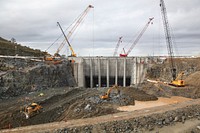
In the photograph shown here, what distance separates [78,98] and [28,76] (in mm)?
11425

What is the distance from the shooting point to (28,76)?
123 feet

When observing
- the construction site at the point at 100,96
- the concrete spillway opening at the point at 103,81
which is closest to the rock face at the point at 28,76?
the construction site at the point at 100,96

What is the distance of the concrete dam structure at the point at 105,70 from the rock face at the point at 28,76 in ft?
16.1

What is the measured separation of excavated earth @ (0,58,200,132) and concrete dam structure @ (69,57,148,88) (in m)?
3.44

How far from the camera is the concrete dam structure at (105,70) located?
173 feet

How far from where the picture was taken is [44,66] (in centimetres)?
4231

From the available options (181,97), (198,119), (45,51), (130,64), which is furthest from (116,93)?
(45,51)

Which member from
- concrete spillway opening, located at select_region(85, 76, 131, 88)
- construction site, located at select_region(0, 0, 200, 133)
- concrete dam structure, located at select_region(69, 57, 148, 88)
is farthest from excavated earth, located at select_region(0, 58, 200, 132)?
concrete spillway opening, located at select_region(85, 76, 131, 88)

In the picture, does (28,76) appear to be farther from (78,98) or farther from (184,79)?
(184,79)

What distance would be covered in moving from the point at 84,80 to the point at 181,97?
27.4 metres

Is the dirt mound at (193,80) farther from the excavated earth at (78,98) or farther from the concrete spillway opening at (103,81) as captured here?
the concrete spillway opening at (103,81)

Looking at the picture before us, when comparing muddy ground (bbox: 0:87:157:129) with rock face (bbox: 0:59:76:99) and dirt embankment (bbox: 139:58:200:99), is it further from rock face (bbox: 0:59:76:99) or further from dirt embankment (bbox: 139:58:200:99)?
dirt embankment (bbox: 139:58:200:99)

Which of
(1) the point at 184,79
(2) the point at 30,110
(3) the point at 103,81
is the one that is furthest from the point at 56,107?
(3) the point at 103,81

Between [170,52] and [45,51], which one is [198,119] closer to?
[170,52]
